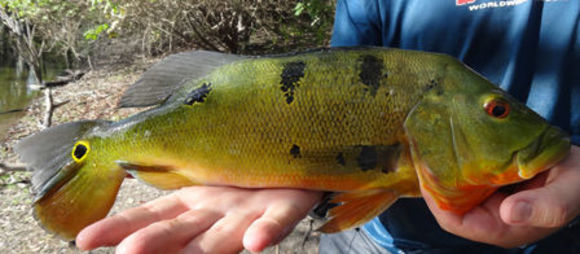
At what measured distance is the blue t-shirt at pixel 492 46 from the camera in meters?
1.81

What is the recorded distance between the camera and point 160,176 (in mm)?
1790

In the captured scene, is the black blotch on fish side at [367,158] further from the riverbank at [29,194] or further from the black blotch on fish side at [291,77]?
the riverbank at [29,194]

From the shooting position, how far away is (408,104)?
1.52 meters

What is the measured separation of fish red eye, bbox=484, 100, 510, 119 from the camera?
4.65 ft

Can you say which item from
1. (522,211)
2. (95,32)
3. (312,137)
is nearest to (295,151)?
(312,137)

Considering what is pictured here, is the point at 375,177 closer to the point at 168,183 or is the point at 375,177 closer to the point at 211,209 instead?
the point at 211,209

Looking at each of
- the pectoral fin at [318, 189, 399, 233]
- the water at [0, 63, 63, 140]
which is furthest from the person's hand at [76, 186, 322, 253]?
the water at [0, 63, 63, 140]

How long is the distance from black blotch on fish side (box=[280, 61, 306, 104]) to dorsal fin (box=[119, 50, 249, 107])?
16.4 inches

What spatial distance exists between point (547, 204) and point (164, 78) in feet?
5.37

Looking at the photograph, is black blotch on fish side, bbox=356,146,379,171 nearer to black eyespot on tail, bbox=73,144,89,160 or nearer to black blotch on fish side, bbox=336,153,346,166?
black blotch on fish side, bbox=336,153,346,166

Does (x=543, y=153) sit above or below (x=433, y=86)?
below

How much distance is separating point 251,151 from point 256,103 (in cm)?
21

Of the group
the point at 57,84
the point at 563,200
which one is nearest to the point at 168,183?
the point at 563,200

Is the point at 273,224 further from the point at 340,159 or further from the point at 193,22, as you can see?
the point at 193,22
